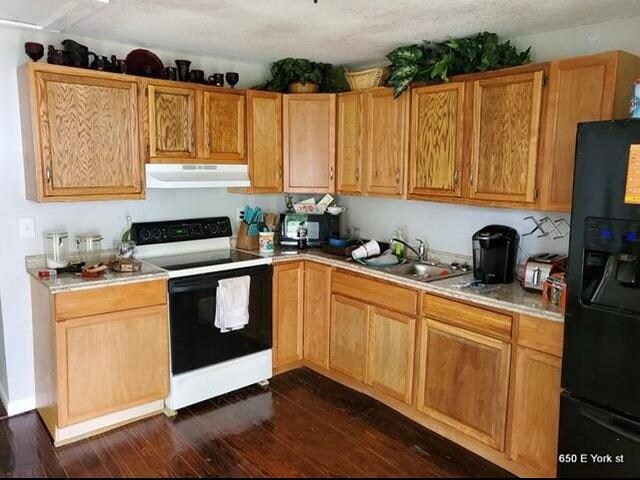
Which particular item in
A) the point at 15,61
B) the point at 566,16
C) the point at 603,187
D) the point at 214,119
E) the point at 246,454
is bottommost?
the point at 246,454

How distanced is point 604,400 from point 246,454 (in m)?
1.77

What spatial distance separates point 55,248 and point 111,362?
0.80m

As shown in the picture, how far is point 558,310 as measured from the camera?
7.63ft

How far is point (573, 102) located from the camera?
240 centimetres

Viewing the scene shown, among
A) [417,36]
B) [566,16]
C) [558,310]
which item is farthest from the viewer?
[417,36]

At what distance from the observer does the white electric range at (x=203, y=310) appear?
10.1ft

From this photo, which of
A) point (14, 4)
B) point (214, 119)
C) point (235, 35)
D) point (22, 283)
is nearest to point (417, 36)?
point (235, 35)

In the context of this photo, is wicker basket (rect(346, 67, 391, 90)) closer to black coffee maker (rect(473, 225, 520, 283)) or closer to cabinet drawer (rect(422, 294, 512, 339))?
black coffee maker (rect(473, 225, 520, 283))

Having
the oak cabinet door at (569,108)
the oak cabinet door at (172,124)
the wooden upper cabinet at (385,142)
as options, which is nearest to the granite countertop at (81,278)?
the oak cabinet door at (172,124)

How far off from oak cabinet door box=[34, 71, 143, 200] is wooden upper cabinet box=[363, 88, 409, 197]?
1.51 meters

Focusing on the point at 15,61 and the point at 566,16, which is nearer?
the point at 566,16

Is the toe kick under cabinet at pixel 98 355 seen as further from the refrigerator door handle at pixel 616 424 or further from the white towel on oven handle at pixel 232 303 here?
the refrigerator door handle at pixel 616 424

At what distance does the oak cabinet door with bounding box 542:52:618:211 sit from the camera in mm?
2299

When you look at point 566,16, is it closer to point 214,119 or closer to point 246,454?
point 214,119
